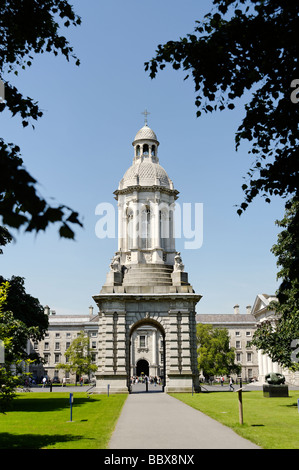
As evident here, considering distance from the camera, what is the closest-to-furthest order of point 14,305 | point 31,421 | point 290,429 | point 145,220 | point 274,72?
point 274,72 < point 290,429 < point 31,421 < point 14,305 < point 145,220

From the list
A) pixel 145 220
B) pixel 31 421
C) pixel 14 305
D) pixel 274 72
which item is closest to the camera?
pixel 274 72

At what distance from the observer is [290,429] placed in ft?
51.8

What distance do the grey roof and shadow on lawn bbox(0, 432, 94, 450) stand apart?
92.0 m

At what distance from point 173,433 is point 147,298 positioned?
22.6 metres

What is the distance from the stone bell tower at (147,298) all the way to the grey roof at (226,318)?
64720 millimetres

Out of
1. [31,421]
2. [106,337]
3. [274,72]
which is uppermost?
[274,72]

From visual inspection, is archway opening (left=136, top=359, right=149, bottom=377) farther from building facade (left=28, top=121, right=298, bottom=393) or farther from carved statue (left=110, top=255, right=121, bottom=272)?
carved statue (left=110, top=255, right=121, bottom=272)

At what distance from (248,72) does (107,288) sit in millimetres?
29353

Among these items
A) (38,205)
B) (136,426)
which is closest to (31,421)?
(136,426)

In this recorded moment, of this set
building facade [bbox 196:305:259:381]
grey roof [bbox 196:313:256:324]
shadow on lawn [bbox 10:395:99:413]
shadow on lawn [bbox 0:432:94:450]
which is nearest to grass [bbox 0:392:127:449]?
shadow on lawn [bbox 0:432:94:450]

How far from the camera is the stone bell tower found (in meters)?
36.2

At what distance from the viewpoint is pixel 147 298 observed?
121 feet

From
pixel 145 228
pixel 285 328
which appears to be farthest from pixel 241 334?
pixel 285 328

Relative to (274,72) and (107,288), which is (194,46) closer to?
(274,72)
